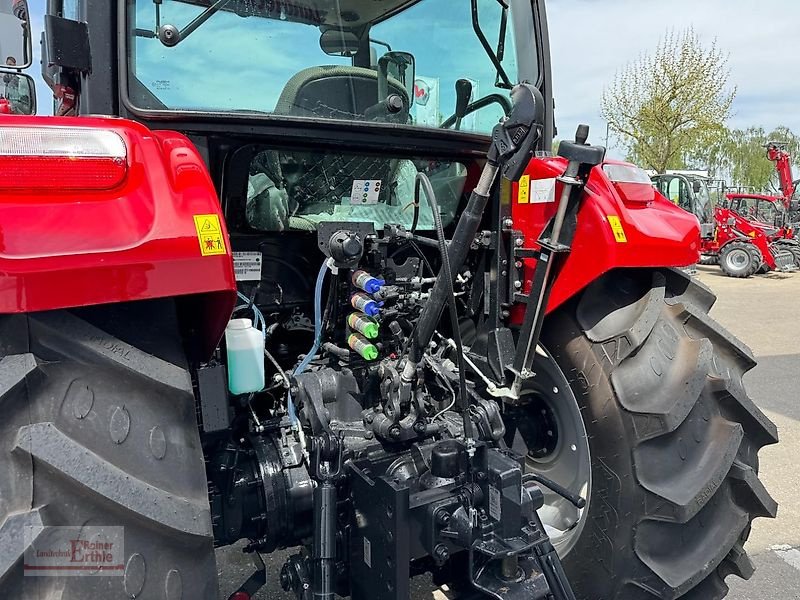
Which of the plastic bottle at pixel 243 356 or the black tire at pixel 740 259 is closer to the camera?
the plastic bottle at pixel 243 356

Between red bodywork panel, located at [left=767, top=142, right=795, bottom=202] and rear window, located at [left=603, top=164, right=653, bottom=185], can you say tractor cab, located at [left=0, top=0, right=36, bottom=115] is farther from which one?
red bodywork panel, located at [left=767, top=142, right=795, bottom=202]

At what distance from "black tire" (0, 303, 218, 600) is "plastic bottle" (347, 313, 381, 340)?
25.9 inches

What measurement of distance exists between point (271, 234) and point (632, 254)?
3.70ft

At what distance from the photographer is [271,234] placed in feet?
6.64

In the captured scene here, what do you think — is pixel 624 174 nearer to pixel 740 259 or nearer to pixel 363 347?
pixel 363 347

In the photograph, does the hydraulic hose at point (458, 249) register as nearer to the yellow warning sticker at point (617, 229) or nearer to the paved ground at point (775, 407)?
the yellow warning sticker at point (617, 229)

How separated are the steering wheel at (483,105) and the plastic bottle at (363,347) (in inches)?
30.3

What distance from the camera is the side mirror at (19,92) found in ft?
6.57

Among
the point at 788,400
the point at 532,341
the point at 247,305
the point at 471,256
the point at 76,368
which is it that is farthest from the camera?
the point at 788,400

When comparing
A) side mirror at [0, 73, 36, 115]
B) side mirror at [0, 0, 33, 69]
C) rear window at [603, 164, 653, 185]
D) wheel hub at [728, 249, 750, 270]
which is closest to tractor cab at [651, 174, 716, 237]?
wheel hub at [728, 249, 750, 270]

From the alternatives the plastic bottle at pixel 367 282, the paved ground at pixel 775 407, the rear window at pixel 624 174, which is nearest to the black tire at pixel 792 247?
the paved ground at pixel 775 407

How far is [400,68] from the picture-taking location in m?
2.05

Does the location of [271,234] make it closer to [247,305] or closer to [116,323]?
→ [247,305]

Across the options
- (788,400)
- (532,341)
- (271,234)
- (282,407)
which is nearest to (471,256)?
(532,341)
